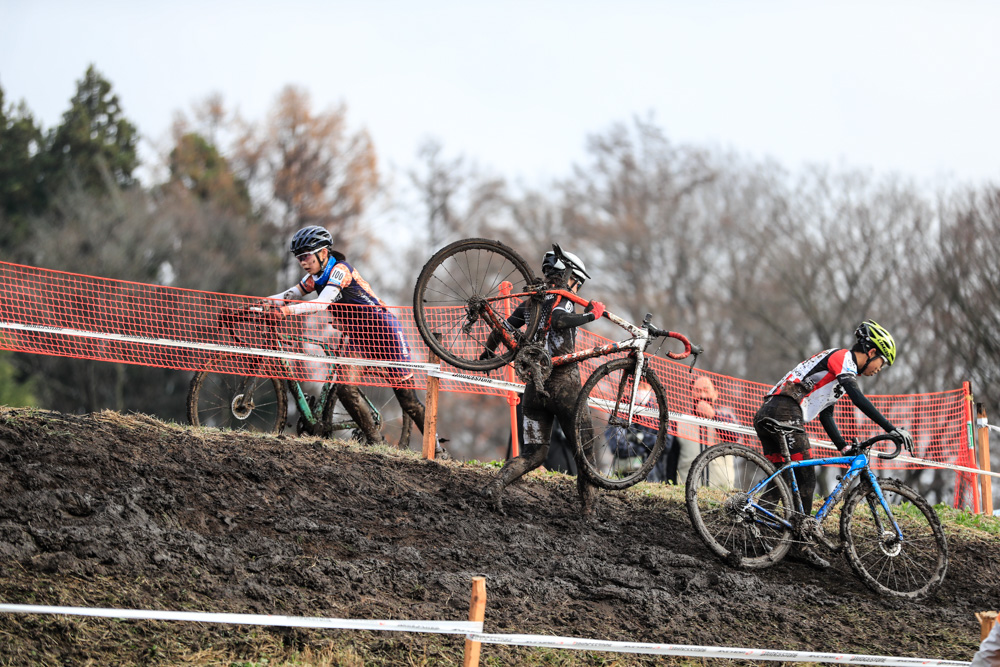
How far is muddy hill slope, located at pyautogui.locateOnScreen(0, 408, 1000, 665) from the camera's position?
518cm

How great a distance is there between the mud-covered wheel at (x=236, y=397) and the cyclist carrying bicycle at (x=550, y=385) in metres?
2.62

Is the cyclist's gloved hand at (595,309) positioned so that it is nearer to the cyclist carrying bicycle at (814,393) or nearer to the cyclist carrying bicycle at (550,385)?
the cyclist carrying bicycle at (550,385)

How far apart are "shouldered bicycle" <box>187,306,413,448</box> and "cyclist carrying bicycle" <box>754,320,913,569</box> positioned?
12.6 feet

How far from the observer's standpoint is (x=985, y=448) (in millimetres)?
10812

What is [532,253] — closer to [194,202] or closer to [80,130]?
[194,202]

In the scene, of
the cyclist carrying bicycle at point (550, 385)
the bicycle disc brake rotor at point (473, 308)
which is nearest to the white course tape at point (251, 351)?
the cyclist carrying bicycle at point (550, 385)

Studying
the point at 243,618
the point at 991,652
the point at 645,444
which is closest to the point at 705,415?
the point at 645,444

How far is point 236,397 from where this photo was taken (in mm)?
9656

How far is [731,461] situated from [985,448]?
186 inches

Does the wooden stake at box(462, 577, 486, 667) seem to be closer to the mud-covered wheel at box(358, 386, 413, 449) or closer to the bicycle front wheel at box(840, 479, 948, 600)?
the bicycle front wheel at box(840, 479, 948, 600)

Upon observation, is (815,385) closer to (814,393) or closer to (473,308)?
(814,393)

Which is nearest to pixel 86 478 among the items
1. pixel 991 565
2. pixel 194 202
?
pixel 991 565

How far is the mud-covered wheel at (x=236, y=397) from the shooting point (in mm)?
9266

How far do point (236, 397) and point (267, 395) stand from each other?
30 cm
